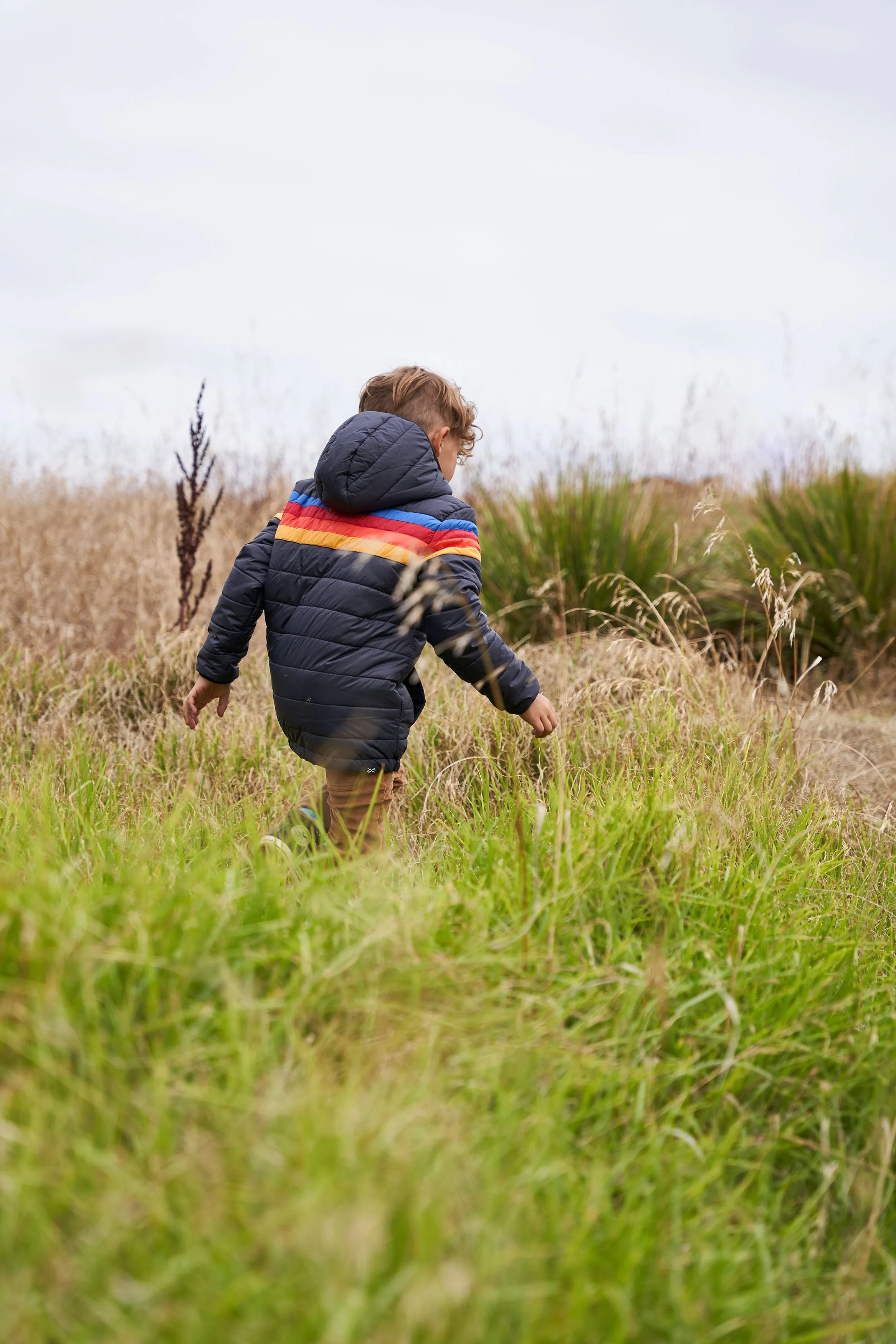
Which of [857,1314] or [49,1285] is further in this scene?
[857,1314]

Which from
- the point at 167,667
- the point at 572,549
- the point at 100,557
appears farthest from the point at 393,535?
the point at 100,557

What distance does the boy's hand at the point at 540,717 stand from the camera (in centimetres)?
257

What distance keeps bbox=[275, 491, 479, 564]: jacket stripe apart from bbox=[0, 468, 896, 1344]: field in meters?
0.68

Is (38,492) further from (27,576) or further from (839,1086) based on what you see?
(839,1086)

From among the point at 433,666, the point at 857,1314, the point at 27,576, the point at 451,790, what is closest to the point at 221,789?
the point at 451,790

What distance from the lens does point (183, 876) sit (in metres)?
1.78

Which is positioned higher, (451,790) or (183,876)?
(183,876)

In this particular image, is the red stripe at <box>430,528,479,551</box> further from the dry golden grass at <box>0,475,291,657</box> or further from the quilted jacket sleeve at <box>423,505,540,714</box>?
the dry golden grass at <box>0,475,291,657</box>

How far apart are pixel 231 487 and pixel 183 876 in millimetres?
6241

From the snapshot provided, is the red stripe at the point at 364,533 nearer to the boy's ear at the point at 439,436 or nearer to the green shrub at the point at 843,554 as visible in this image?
the boy's ear at the point at 439,436

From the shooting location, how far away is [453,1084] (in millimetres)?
1466

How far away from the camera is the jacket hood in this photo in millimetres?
2512

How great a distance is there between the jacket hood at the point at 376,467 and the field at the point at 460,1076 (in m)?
0.83

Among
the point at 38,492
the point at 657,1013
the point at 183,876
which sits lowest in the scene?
the point at 657,1013
